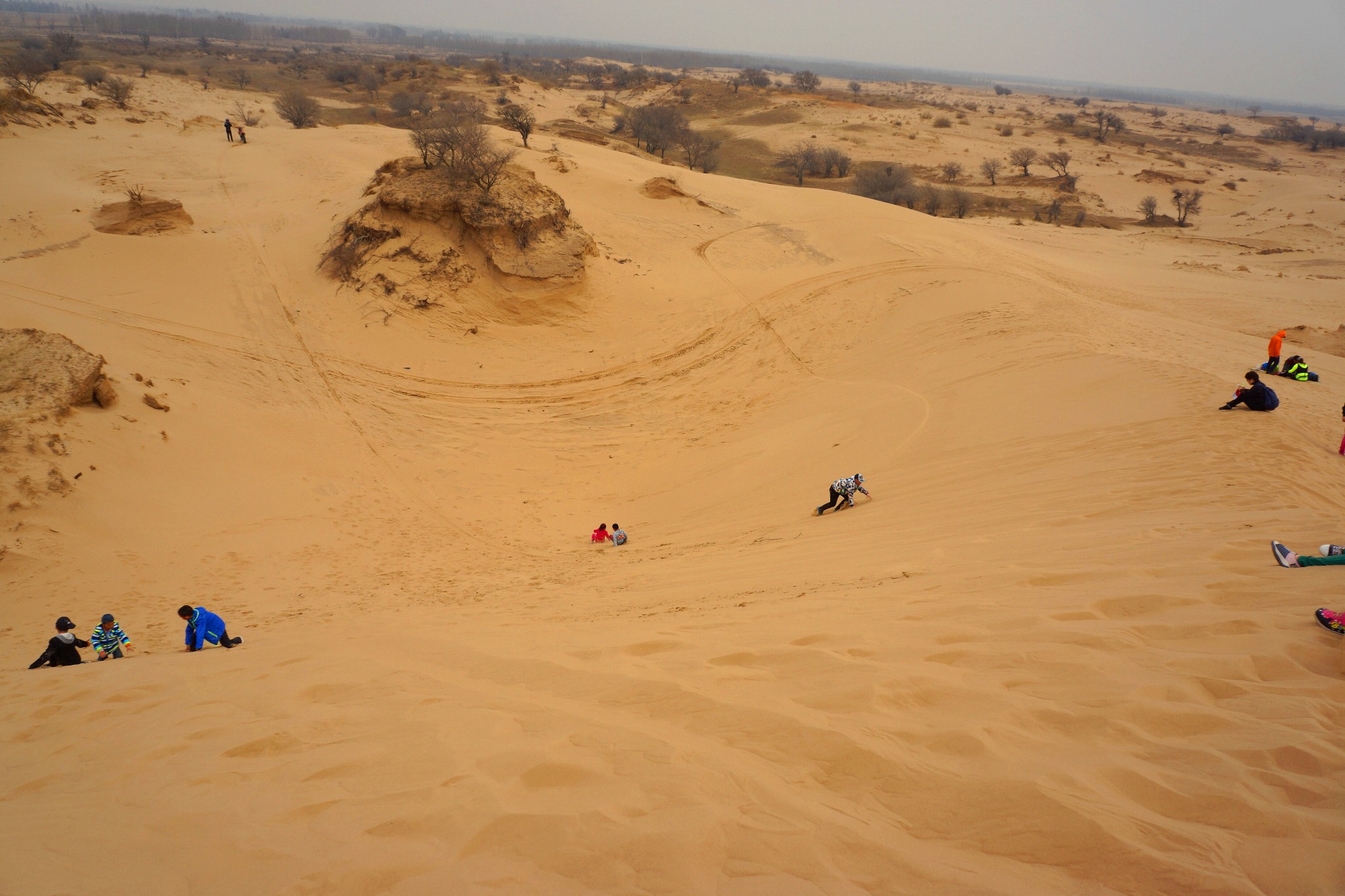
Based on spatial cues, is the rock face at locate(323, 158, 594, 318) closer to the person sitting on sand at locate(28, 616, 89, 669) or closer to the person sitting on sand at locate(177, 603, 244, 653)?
the person sitting on sand at locate(177, 603, 244, 653)

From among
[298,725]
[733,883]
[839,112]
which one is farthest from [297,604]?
[839,112]

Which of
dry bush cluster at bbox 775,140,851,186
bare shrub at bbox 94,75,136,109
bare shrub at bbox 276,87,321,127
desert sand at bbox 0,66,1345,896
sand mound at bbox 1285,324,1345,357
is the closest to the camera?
desert sand at bbox 0,66,1345,896

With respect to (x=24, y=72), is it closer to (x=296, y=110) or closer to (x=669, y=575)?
(x=296, y=110)

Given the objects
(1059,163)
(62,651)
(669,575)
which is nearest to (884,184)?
(1059,163)

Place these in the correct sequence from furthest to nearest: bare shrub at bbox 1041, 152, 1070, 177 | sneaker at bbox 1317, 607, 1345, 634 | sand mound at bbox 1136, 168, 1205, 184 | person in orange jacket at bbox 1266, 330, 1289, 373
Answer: bare shrub at bbox 1041, 152, 1070, 177
sand mound at bbox 1136, 168, 1205, 184
person in orange jacket at bbox 1266, 330, 1289, 373
sneaker at bbox 1317, 607, 1345, 634

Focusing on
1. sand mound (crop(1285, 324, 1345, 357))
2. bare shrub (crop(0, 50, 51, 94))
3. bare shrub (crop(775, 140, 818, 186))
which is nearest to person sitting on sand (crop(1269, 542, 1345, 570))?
sand mound (crop(1285, 324, 1345, 357))

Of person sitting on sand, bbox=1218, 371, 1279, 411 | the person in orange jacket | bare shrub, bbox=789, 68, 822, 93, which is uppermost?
bare shrub, bbox=789, 68, 822, 93

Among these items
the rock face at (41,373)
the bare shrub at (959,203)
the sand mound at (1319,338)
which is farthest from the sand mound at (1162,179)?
the rock face at (41,373)
